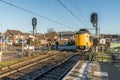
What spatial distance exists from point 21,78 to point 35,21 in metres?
33.7

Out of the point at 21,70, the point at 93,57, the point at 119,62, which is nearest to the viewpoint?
the point at 21,70

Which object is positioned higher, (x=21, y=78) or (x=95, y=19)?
(x=95, y=19)

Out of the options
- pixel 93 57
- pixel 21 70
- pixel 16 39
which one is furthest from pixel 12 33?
pixel 21 70

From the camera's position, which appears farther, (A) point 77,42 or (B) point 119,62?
(A) point 77,42

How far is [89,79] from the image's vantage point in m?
14.4

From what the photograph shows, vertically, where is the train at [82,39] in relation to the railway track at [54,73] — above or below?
above

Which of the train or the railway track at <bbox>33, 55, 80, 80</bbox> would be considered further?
the train

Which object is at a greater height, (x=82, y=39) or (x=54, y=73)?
(x=82, y=39)

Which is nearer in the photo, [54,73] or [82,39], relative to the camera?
[54,73]

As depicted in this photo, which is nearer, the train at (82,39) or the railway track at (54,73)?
the railway track at (54,73)

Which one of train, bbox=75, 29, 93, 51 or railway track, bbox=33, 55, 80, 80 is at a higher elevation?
train, bbox=75, 29, 93, 51

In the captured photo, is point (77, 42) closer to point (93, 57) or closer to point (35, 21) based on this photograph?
point (35, 21)

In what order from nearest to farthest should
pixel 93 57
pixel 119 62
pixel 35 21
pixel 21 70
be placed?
pixel 21 70 → pixel 119 62 → pixel 93 57 → pixel 35 21

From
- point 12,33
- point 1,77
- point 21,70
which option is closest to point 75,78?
point 1,77
